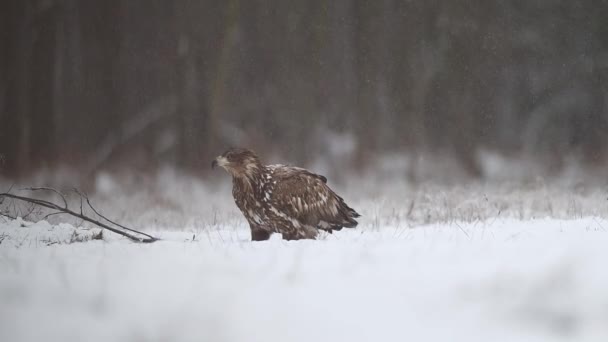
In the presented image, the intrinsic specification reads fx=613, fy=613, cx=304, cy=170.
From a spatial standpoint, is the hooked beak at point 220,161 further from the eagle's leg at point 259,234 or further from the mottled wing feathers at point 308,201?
the eagle's leg at point 259,234

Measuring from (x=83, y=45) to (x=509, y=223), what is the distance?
18.3 ft

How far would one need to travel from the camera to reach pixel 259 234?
183 inches

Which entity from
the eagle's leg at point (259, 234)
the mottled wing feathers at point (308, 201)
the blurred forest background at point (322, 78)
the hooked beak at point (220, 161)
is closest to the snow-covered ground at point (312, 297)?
the eagle's leg at point (259, 234)

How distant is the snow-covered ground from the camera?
1.97 m

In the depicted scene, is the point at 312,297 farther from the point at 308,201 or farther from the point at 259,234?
the point at 308,201

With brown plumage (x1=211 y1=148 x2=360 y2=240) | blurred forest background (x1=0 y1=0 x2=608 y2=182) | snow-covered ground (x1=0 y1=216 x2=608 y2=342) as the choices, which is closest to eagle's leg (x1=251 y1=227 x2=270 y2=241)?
brown plumage (x1=211 y1=148 x2=360 y2=240)

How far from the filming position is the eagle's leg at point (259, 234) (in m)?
4.62

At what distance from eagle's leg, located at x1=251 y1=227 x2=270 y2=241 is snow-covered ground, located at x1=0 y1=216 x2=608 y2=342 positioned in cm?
183

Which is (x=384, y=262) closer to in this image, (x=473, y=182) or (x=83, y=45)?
(x=473, y=182)

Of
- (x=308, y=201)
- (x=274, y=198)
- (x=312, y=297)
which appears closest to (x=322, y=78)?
(x=308, y=201)

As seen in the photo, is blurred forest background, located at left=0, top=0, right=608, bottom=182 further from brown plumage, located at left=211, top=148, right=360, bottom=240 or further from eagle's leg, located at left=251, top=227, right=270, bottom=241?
eagle's leg, located at left=251, top=227, right=270, bottom=241

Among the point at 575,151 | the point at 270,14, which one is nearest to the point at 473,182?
the point at 575,151

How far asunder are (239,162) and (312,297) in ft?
8.96

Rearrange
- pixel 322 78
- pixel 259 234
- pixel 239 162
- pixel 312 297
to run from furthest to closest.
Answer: pixel 322 78 < pixel 239 162 < pixel 259 234 < pixel 312 297
